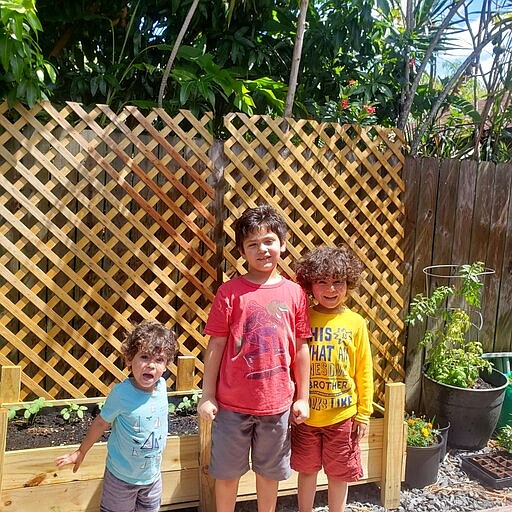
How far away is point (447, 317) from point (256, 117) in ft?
5.78

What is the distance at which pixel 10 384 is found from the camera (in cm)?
279

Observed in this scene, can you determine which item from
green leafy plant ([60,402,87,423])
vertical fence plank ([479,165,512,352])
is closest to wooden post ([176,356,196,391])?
green leafy plant ([60,402,87,423])

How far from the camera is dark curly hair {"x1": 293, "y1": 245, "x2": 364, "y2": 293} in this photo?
2314 millimetres

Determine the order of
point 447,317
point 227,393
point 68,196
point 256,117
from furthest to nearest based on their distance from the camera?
point 447,317
point 256,117
point 68,196
point 227,393

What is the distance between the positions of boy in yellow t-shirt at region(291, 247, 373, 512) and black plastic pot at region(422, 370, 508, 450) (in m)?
1.36

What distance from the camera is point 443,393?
3490mm

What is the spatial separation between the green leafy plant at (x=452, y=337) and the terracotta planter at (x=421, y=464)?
0.56 m

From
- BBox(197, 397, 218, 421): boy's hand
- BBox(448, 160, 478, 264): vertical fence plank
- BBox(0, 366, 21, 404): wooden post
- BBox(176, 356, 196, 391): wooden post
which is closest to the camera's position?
BBox(197, 397, 218, 421): boy's hand

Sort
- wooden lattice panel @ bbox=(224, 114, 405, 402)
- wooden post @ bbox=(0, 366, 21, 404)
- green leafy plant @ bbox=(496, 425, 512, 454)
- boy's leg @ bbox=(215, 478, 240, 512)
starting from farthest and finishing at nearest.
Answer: green leafy plant @ bbox=(496, 425, 512, 454)
wooden lattice panel @ bbox=(224, 114, 405, 402)
wooden post @ bbox=(0, 366, 21, 404)
boy's leg @ bbox=(215, 478, 240, 512)

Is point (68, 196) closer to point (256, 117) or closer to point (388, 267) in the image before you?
point (256, 117)

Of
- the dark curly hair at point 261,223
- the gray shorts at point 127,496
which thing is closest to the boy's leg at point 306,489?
the gray shorts at point 127,496

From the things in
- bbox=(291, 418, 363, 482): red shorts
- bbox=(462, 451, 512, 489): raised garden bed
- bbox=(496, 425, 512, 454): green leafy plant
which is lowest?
bbox=(462, 451, 512, 489): raised garden bed

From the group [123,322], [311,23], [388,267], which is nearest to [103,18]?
[311,23]

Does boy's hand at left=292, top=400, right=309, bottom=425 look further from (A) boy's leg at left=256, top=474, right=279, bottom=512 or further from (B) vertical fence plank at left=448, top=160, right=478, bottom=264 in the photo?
(B) vertical fence plank at left=448, top=160, right=478, bottom=264
